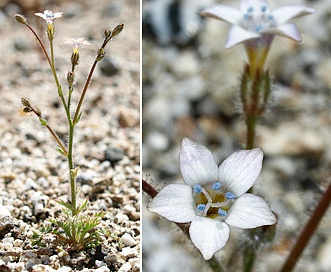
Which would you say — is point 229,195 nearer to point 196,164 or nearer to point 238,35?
point 196,164

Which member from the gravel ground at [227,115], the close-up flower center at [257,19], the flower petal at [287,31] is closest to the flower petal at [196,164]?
the flower petal at [287,31]

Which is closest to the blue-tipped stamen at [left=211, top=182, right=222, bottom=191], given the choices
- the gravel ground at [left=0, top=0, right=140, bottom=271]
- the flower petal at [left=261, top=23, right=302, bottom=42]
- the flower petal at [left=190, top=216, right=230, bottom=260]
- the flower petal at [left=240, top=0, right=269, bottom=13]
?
the flower petal at [left=190, top=216, right=230, bottom=260]

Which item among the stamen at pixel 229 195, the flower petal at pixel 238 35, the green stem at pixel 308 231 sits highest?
the flower petal at pixel 238 35

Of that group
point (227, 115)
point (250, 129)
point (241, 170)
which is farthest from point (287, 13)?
point (227, 115)

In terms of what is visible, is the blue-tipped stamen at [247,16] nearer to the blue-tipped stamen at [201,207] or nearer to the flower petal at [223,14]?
the flower petal at [223,14]

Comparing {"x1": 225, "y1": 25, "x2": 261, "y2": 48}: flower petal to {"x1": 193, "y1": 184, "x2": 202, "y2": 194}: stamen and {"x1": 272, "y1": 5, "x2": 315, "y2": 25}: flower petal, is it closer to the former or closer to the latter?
{"x1": 272, "y1": 5, "x2": 315, "y2": 25}: flower petal

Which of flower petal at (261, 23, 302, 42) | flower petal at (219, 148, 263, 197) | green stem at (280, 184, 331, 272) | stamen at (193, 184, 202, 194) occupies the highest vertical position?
flower petal at (261, 23, 302, 42)
